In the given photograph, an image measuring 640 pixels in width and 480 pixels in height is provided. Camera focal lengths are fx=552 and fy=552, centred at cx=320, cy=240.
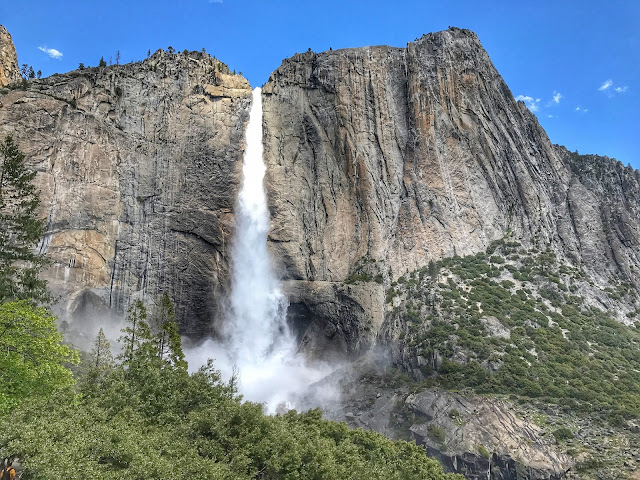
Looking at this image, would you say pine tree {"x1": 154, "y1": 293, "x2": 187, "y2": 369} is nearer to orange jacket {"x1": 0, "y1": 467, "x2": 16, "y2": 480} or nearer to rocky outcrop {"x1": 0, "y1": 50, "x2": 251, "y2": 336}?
rocky outcrop {"x1": 0, "y1": 50, "x2": 251, "y2": 336}

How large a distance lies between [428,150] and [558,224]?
2066 cm

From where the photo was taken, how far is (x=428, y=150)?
6881 centimetres

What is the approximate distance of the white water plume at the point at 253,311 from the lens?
61594 millimetres

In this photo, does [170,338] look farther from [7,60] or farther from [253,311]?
[7,60]

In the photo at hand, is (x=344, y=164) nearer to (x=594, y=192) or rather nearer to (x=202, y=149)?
(x=202, y=149)

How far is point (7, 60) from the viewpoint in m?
85.4

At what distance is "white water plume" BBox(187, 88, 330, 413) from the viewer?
6159cm

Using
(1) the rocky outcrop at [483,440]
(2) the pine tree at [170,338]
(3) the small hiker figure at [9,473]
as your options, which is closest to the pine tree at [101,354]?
(2) the pine tree at [170,338]

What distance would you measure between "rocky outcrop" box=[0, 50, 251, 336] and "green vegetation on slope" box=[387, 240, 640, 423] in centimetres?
2324

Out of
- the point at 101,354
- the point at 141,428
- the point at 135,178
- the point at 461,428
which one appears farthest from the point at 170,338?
the point at 461,428

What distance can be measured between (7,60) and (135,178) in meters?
39.7

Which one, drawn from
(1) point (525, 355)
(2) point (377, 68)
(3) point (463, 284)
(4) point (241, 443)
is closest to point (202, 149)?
(2) point (377, 68)

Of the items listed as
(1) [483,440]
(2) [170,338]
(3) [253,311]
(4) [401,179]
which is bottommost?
(1) [483,440]

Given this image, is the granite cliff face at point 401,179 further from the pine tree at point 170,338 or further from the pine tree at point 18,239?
the pine tree at point 18,239
